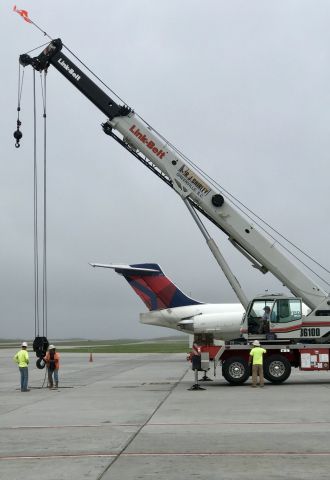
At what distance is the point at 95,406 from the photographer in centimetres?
1925

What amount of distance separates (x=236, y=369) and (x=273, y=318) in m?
2.25

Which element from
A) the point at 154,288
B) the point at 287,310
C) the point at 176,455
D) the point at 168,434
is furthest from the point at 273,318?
the point at 154,288

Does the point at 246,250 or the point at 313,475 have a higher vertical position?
the point at 246,250

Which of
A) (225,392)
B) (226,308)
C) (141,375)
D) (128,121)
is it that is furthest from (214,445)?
(226,308)

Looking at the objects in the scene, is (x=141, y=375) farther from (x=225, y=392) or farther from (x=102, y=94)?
(x=102, y=94)

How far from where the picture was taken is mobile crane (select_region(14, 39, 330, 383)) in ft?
83.9

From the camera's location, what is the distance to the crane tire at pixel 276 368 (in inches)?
1003

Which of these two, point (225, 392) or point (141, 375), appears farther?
point (141, 375)

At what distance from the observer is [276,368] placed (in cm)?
2553

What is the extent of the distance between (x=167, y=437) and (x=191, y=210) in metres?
13.9

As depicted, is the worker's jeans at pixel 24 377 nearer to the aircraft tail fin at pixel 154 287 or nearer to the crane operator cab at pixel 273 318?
the crane operator cab at pixel 273 318

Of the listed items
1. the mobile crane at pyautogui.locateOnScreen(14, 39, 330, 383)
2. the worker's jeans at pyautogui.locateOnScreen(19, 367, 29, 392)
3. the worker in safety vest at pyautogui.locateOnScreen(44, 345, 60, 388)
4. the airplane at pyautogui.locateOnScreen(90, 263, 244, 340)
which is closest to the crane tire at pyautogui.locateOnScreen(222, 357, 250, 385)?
the mobile crane at pyautogui.locateOnScreen(14, 39, 330, 383)

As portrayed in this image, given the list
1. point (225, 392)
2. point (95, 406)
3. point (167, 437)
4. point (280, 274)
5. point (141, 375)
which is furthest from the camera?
point (141, 375)

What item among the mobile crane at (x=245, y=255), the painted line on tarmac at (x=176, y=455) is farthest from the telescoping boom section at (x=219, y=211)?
the painted line on tarmac at (x=176, y=455)
